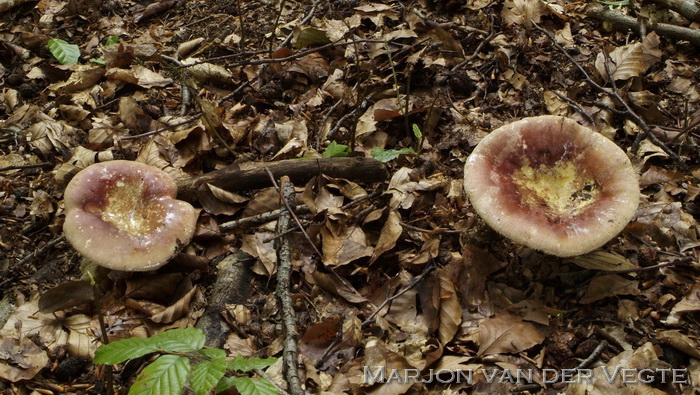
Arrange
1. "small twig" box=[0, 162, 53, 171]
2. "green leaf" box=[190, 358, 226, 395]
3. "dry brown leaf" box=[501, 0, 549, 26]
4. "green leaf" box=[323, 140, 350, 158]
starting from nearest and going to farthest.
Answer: "green leaf" box=[190, 358, 226, 395]
"green leaf" box=[323, 140, 350, 158]
"small twig" box=[0, 162, 53, 171]
"dry brown leaf" box=[501, 0, 549, 26]

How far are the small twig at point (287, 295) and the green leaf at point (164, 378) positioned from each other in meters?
0.69

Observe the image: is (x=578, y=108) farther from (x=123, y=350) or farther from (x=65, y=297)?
(x=65, y=297)

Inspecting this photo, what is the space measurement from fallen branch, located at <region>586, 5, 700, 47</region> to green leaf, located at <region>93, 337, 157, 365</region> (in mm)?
4855

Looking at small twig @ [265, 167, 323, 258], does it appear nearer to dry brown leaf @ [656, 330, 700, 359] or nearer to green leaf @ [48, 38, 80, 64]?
dry brown leaf @ [656, 330, 700, 359]

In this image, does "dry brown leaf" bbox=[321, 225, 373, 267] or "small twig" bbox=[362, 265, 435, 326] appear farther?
"dry brown leaf" bbox=[321, 225, 373, 267]

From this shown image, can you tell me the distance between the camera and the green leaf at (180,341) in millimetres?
2227

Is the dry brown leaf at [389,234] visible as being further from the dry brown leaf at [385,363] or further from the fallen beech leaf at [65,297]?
the fallen beech leaf at [65,297]

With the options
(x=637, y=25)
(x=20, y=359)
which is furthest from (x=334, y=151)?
(x=637, y=25)

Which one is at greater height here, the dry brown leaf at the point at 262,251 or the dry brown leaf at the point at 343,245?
the dry brown leaf at the point at 343,245

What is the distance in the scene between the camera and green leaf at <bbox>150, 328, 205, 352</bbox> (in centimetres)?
223

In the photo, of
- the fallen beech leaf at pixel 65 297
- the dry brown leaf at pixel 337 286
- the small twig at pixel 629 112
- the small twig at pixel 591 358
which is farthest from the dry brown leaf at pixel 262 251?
the small twig at pixel 629 112

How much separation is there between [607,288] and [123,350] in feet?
9.03

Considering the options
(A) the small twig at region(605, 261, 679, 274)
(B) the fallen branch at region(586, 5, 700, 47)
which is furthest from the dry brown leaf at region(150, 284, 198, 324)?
(B) the fallen branch at region(586, 5, 700, 47)

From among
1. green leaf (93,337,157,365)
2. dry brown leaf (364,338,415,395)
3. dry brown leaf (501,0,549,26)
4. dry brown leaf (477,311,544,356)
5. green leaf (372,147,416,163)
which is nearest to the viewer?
green leaf (93,337,157,365)
